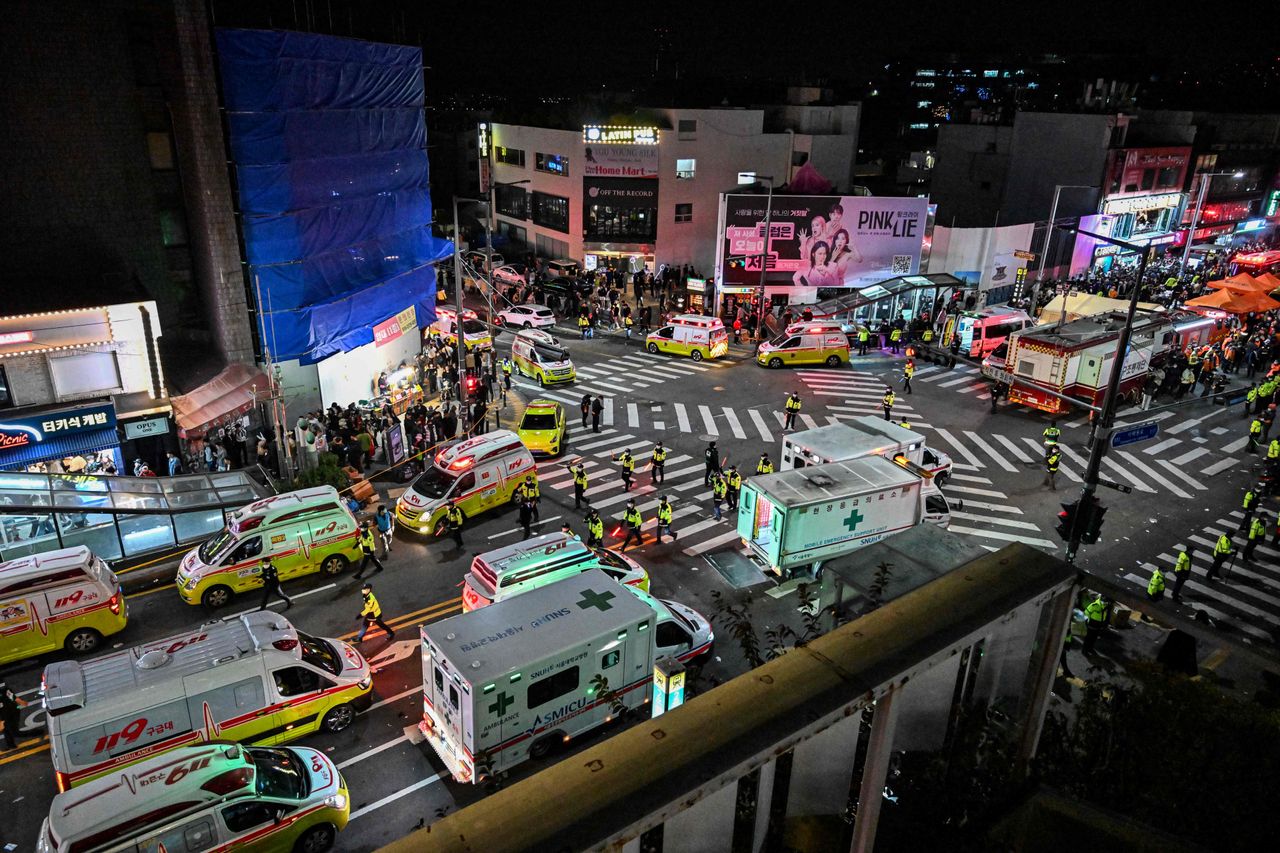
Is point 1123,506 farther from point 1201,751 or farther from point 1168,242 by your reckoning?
point 1168,242

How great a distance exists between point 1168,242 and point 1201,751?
223 feet

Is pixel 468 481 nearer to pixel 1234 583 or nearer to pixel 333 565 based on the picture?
pixel 333 565

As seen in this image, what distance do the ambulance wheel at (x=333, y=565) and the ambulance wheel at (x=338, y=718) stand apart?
577 centimetres

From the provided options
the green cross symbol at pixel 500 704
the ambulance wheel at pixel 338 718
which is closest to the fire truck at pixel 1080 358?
the green cross symbol at pixel 500 704

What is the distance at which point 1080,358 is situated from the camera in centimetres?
3047

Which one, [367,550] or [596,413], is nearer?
[367,550]

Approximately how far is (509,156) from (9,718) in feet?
165

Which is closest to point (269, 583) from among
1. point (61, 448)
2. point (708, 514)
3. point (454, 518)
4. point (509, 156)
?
point (454, 518)

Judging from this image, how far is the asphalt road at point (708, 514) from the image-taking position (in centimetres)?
1378

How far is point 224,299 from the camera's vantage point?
25.6 meters

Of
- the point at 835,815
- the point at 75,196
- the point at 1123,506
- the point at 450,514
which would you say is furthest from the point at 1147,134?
the point at 835,815

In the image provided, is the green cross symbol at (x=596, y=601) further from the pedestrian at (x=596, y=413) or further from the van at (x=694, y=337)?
the van at (x=694, y=337)

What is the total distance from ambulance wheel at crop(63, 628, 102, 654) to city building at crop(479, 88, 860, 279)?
38879mm

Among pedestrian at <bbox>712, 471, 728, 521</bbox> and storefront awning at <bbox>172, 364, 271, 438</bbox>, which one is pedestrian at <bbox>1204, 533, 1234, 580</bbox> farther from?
storefront awning at <bbox>172, 364, 271, 438</bbox>
